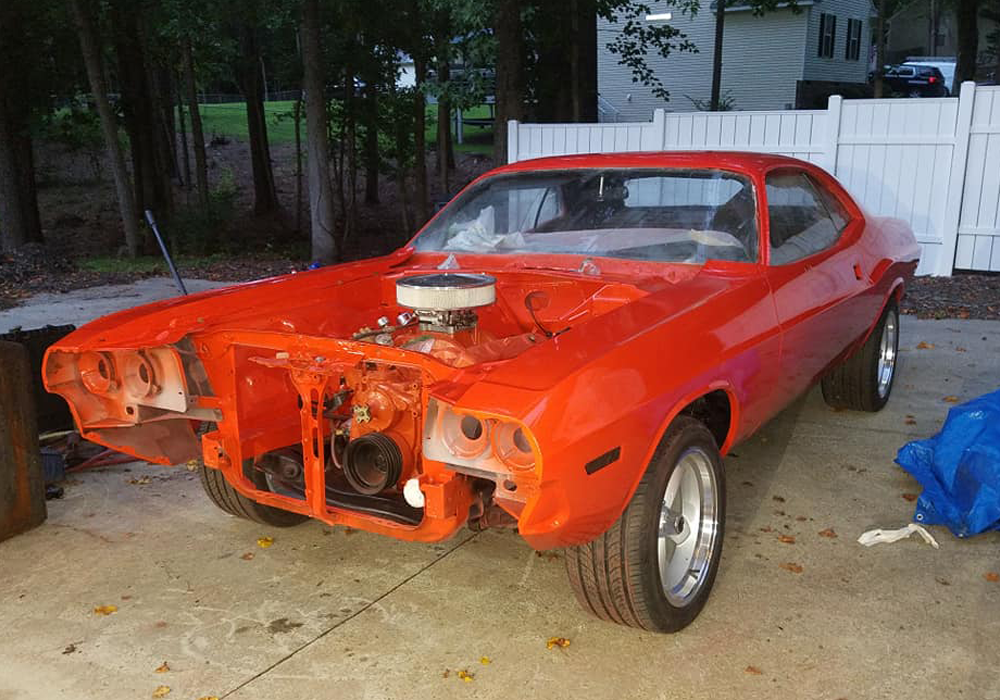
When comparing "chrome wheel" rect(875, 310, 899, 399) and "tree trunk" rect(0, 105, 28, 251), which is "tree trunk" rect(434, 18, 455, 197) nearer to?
"tree trunk" rect(0, 105, 28, 251)

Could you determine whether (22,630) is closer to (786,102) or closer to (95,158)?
(95,158)

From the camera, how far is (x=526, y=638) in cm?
305

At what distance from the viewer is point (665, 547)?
3129 mm

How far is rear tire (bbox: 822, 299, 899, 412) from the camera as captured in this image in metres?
5.18

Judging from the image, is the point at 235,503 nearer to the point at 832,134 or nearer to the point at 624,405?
the point at 624,405

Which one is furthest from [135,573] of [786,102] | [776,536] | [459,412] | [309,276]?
[786,102]

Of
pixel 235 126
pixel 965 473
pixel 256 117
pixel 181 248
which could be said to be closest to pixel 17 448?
pixel 965 473

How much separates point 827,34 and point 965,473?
2874 cm

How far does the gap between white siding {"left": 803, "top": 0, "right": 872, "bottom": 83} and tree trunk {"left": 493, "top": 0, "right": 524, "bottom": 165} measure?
1950 cm

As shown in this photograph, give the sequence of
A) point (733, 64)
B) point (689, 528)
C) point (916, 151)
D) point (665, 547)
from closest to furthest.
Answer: point (665, 547) < point (689, 528) < point (916, 151) < point (733, 64)

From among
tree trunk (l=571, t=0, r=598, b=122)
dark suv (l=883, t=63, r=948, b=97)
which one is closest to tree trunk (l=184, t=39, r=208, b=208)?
tree trunk (l=571, t=0, r=598, b=122)

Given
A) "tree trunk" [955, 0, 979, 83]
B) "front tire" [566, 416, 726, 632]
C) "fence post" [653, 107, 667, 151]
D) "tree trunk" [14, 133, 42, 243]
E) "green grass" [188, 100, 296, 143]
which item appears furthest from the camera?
"green grass" [188, 100, 296, 143]

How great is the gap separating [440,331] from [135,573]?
1.63 meters

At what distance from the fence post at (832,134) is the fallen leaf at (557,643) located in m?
8.13
